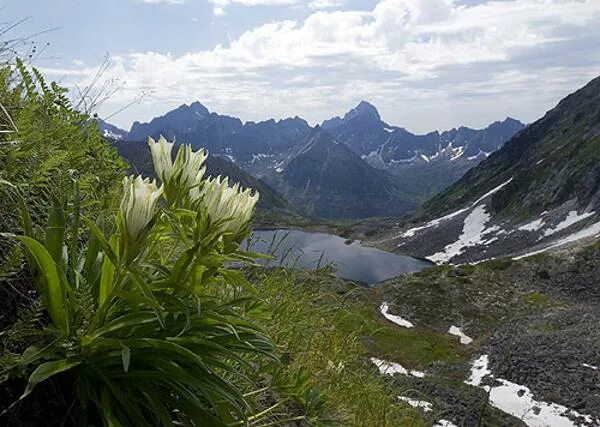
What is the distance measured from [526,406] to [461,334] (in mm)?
21246

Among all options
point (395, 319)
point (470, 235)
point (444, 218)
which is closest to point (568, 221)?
point (470, 235)

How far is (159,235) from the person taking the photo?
2859mm

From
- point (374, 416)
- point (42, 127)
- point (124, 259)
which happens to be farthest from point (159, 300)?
point (374, 416)

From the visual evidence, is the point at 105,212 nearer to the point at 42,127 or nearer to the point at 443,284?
the point at 42,127

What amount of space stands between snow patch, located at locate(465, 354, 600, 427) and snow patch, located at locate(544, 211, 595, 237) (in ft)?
217

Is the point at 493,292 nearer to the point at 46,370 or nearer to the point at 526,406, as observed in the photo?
the point at 526,406

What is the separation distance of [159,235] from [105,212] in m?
0.88

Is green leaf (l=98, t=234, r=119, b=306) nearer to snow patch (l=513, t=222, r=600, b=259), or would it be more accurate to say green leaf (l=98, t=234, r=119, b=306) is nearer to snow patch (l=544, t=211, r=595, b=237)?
snow patch (l=513, t=222, r=600, b=259)

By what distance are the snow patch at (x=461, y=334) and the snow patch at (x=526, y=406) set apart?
11.3 m

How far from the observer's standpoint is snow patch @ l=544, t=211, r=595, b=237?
9688 cm

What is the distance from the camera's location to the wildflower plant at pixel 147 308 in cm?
239

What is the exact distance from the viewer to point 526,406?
1292 inches

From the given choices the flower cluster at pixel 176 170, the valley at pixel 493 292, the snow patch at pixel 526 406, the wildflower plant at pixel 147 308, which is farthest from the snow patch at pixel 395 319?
the flower cluster at pixel 176 170

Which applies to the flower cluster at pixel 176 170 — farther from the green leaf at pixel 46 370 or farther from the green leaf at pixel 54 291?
the green leaf at pixel 46 370
